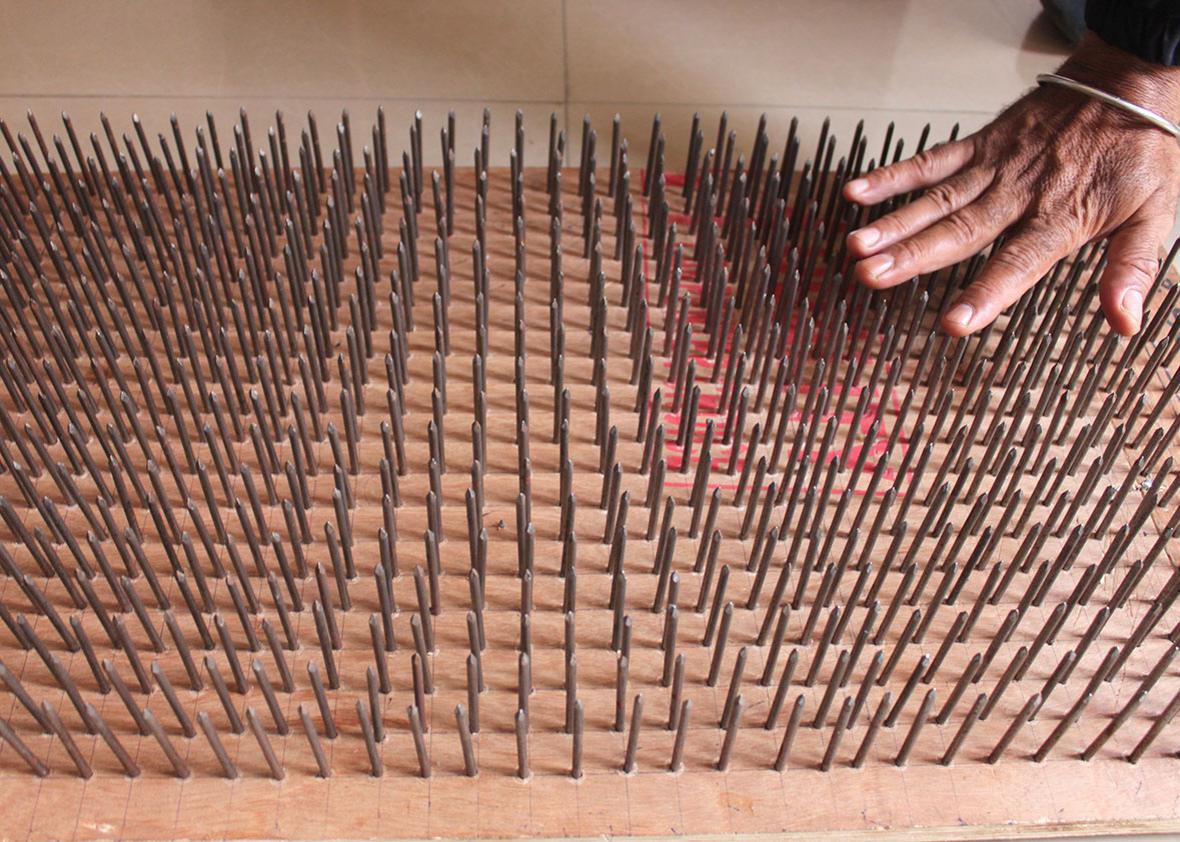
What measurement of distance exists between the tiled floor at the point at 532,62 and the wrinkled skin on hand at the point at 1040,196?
0.54m

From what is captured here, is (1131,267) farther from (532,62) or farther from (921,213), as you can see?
(532,62)

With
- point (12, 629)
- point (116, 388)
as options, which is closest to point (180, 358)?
point (116, 388)

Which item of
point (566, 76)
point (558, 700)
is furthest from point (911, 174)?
point (558, 700)

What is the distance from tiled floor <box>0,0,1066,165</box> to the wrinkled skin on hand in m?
0.54

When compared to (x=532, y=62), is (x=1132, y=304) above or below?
below

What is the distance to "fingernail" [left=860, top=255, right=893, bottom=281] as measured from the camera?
1754mm

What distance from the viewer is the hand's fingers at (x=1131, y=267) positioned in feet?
5.64

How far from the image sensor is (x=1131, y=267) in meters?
1.77

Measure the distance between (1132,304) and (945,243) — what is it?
0.27 meters

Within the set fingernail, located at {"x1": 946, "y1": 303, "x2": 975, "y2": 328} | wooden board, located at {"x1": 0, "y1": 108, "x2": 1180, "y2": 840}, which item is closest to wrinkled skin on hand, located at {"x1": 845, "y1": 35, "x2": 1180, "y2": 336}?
fingernail, located at {"x1": 946, "y1": 303, "x2": 975, "y2": 328}

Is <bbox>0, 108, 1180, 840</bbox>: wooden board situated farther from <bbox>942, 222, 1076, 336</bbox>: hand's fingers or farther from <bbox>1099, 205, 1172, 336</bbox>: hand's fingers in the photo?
<bbox>1099, 205, 1172, 336</bbox>: hand's fingers

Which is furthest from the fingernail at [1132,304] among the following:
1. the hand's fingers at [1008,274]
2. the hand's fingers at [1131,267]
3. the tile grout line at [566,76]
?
the tile grout line at [566,76]

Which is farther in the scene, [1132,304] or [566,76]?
[566,76]

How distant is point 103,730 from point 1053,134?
1.60 metres
